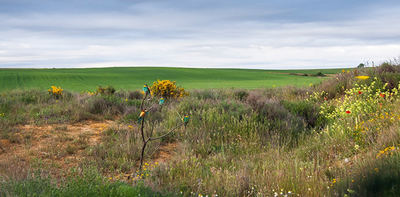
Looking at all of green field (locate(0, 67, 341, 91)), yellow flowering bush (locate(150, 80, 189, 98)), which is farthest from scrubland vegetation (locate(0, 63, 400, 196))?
green field (locate(0, 67, 341, 91))

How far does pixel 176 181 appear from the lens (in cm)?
430

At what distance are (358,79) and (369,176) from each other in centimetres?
939

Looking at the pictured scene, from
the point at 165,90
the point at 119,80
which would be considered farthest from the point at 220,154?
the point at 119,80

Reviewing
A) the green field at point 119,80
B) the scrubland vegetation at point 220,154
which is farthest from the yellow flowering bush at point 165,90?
the green field at point 119,80

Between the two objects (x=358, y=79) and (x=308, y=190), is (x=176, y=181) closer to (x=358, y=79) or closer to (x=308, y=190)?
(x=308, y=190)

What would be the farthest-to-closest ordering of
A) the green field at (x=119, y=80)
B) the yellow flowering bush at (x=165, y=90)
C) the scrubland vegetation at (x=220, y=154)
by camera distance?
the green field at (x=119, y=80) → the yellow flowering bush at (x=165, y=90) → the scrubland vegetation at (x=220, y=154)

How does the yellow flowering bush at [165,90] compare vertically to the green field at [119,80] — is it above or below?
above

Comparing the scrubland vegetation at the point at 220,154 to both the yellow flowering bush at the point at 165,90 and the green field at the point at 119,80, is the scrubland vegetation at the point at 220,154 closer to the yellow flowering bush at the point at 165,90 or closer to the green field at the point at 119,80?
the yellow flowering bush at the point at 165,90

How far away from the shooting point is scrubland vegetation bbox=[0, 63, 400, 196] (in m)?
3.57

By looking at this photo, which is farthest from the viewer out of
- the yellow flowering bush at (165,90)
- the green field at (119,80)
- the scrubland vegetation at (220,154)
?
the green field at (119,80)

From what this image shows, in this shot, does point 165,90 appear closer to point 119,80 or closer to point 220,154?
point 220,154

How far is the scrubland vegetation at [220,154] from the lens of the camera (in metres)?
3.57

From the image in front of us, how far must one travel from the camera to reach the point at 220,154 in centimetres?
551

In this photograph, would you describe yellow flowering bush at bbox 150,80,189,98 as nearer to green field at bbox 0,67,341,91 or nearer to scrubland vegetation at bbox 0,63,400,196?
scrubland vegetation at bbox 0,63,400,196
